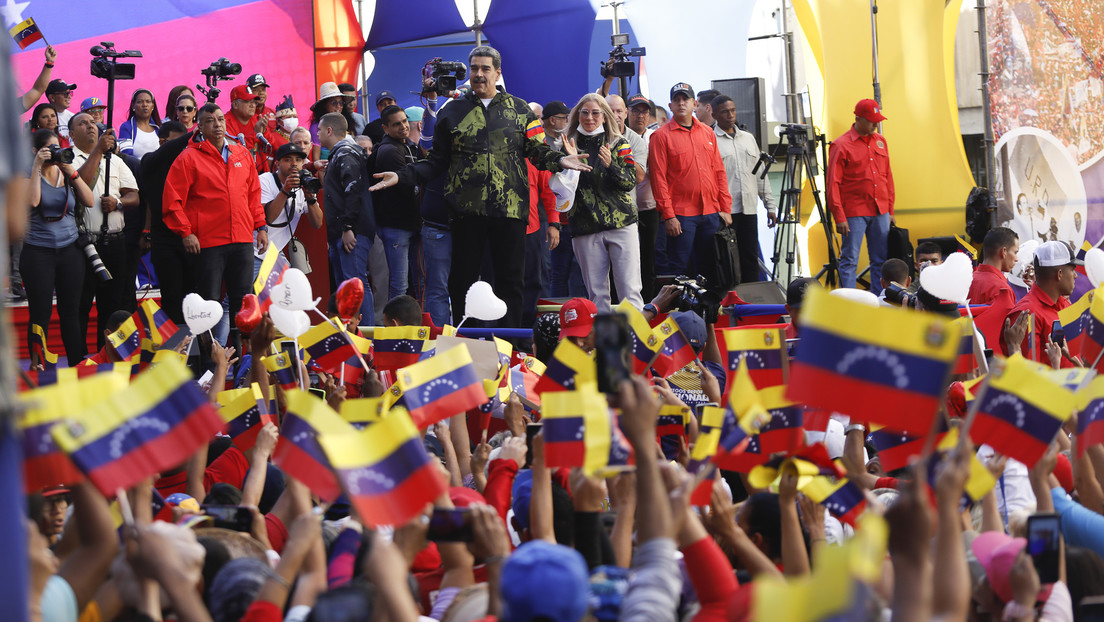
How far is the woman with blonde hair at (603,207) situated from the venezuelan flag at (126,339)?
11.5 ft

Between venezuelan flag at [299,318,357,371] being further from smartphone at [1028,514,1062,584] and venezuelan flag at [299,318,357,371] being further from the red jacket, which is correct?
smartphone at [1028,514,1062,584]

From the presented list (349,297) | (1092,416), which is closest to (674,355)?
(349,297)

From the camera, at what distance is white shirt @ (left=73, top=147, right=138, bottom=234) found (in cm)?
881

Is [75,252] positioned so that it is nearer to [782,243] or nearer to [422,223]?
[422,223]

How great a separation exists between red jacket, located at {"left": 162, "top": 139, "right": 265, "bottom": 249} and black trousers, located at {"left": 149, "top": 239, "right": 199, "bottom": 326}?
19 centimetres

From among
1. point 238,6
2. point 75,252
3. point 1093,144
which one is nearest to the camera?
point 75,252

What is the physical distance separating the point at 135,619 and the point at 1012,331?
5.43 m

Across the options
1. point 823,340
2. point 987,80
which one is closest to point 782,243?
point 987,80

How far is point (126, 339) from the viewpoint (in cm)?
667

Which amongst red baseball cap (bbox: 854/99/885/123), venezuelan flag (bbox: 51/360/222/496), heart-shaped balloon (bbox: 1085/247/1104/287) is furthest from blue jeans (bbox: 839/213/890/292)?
venezuelan flag (bbox: 51/360/222/496)

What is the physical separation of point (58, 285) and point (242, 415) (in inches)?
145

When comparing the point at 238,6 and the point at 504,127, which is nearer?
the point at 504,127

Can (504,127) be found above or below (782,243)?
above

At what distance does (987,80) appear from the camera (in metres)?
12.8
